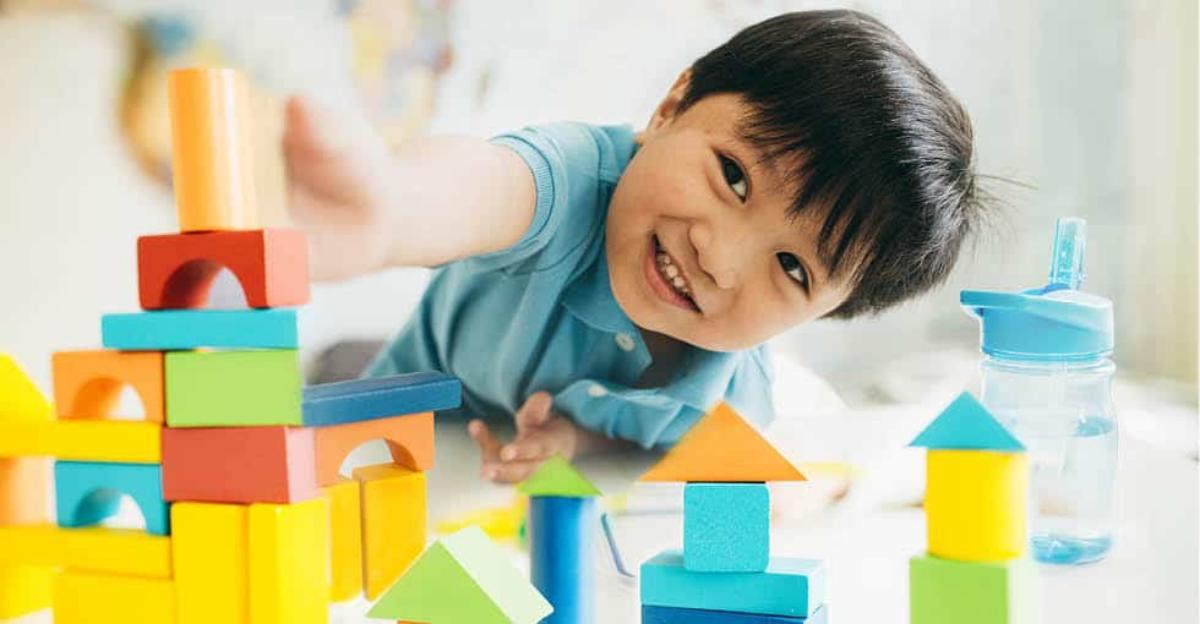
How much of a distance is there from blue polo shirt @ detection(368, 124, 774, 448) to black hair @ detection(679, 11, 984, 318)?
97 millimetres

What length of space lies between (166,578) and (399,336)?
28cm

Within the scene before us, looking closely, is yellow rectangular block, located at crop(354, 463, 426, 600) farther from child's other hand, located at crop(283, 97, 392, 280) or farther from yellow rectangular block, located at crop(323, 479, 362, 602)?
child's other hand, located at crop(283, 97, 392, 280)

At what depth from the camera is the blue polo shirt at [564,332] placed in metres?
0.80

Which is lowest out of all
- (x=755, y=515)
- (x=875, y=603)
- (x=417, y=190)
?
(x=875, y=603)

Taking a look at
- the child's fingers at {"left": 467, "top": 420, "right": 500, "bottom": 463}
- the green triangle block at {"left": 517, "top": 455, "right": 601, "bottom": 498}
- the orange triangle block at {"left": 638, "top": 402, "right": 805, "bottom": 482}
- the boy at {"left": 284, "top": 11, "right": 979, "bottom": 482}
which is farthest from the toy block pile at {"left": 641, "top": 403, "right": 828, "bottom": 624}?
the child's fingers at {"left": 467, "top": 420, "right": 500, "bottom": 463}

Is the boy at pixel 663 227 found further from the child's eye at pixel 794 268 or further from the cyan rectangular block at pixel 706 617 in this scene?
the cyan rectangular block at pixel 706 617

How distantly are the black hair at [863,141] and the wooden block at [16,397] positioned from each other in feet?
1.50

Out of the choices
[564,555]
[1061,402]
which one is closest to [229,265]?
[564,555]

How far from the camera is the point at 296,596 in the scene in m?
0.60

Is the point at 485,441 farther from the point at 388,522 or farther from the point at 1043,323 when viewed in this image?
the point at 1043,323

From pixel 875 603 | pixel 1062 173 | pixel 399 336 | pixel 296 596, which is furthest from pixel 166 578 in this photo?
pixel 1062 173

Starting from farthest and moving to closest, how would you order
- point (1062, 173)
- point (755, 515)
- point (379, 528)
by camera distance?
point (1062, 173), point (379, 528), point (755, 515)

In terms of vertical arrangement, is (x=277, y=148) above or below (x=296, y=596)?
above

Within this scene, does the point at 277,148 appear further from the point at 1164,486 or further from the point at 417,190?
the point at 1164,486
